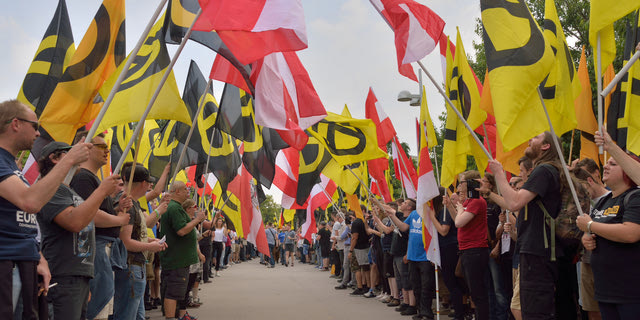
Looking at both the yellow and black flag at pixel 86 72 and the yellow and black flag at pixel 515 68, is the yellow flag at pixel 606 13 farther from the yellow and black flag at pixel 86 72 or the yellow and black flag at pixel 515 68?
the yellow and black flag at pixel 86 72

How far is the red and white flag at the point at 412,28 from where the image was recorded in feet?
21.2

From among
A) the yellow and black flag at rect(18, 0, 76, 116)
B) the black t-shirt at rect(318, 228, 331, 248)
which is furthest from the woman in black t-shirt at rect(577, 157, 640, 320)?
the black t-shirt at rect(318, 228, 331, 248)

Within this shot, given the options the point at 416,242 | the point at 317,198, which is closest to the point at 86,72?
the point at 416,242

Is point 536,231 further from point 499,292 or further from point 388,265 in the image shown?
point 388,265

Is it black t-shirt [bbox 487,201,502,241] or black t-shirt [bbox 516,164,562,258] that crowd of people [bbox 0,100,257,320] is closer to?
black t-shirt [bbox 516,164,562,258]

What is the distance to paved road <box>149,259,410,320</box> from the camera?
10.2 m

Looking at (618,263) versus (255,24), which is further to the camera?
(255,24)

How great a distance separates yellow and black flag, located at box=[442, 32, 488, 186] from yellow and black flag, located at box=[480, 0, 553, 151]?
2508 mm

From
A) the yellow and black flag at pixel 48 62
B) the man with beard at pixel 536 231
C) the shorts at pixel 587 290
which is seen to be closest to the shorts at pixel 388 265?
the shorts at pixel 587 290

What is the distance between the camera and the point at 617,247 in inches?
163

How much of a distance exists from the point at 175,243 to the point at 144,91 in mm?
3192

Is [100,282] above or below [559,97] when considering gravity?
below

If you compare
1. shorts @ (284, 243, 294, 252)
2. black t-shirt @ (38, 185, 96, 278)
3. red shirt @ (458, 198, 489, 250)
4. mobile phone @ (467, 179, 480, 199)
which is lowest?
shorts @ (284, 243, 294, 252)

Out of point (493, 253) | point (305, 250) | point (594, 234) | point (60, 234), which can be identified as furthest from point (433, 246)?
point (305, 250)
